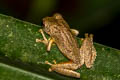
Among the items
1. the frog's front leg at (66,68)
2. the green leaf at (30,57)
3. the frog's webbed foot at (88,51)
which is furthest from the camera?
the frog's webbed foot at (88,51)

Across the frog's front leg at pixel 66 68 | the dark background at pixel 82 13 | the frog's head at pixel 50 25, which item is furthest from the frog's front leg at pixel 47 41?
the dark background at pixel 82 13

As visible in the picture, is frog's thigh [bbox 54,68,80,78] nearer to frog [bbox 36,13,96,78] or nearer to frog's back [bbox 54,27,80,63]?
frog [bbox 36,13,96,78]

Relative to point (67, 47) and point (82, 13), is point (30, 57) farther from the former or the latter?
point (82, 13)

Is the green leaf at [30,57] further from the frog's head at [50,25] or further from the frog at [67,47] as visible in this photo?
the frog's head at [50,25]

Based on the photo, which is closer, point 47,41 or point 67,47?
point 47,41

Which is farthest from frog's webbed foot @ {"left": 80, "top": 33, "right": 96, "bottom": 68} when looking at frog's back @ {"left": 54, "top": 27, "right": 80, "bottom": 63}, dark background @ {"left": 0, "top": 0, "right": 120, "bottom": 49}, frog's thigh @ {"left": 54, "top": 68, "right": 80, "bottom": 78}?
dark background @ {"left": 0, "top": 0, "right": 120, "bottom": 49}

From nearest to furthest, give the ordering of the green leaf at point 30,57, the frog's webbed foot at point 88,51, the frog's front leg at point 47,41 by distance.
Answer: the green leaf at point 30,57 < the frog's front leg at point 47,41 < the frog's webbed foot at point 88,51

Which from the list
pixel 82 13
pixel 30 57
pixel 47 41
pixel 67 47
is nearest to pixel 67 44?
pixel 67 47

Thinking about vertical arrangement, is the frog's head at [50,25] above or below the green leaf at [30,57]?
above
